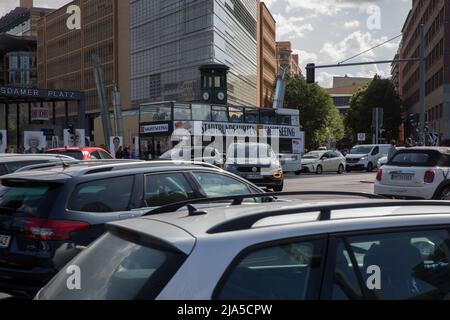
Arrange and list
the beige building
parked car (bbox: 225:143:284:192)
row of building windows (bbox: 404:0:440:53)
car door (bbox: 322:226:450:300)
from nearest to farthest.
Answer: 1. car door (bbox: 322:226:450:300)
2. parked car (bbox: 225:143:284:192)
3. row of building windows (bbox: 404:0:440:53)
4. the beige building

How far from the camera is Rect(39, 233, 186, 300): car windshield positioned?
2332 mm

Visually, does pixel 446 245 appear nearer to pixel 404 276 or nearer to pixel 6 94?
pixel 404 276

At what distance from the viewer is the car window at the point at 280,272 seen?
237 centimetres

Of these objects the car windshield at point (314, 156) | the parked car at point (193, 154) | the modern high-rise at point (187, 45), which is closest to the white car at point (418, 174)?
the parked car at point (193, 154)

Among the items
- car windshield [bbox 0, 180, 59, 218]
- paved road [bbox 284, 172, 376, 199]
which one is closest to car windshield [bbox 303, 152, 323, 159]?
paved road [bbox 284, 172, 376, 199]

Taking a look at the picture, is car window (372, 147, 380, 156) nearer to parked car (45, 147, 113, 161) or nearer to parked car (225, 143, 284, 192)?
parked car (225, 143, 284, 192)

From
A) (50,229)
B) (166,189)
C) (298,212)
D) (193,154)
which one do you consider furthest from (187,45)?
(298,212)

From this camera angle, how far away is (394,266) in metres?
2.74

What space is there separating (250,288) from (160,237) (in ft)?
1.42

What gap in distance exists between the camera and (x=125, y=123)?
195ft

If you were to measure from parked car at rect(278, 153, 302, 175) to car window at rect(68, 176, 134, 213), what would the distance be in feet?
92.0

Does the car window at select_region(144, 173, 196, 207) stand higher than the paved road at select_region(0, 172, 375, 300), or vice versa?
the car window at select_region(144, 173, 196, 207)

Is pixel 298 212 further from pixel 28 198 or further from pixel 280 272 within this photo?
pixel 28 198

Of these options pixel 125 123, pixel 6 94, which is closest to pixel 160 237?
pixel 6 94
